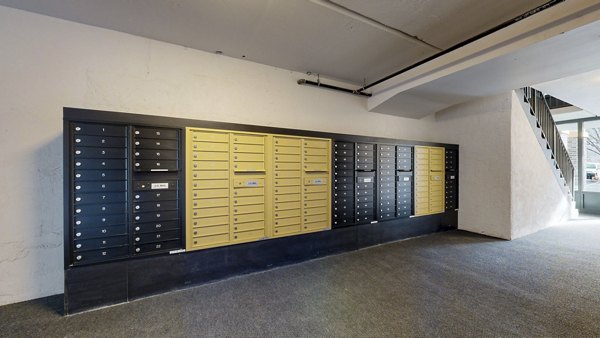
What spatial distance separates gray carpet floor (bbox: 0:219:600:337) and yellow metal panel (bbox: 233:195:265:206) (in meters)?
0.72

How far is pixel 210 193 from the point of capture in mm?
2209

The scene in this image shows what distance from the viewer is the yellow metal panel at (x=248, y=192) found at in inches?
92.4

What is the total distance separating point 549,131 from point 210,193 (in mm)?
6155

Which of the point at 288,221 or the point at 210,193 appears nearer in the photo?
the point at 210,193

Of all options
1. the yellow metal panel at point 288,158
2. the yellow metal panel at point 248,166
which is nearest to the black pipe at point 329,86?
the yellow metal panel at point 288,158

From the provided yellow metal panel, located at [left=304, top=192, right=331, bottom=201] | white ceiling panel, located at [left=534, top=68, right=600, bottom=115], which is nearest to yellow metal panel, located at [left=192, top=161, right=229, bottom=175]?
yellow metal panel, located at [left=304, top=192, right=331, bottom=201]

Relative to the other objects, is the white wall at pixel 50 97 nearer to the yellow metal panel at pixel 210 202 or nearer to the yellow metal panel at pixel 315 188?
the yellow metal panel at pixel 210 202

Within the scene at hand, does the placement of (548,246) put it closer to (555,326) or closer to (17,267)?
(555,326)

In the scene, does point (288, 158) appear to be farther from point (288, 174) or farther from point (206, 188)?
point (206, 188)

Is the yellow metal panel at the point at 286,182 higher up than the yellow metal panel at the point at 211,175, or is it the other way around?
the yellow metal panel at the point at 211,175

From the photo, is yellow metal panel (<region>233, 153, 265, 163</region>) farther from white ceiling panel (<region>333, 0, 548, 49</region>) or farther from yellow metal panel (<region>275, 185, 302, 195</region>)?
white ceiling panel (<region>333, 0, 548, 49</region>)

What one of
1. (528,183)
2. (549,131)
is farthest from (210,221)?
(549,131)

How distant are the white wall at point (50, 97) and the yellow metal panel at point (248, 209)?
105cm

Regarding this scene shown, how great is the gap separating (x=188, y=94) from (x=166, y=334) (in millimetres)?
2118
